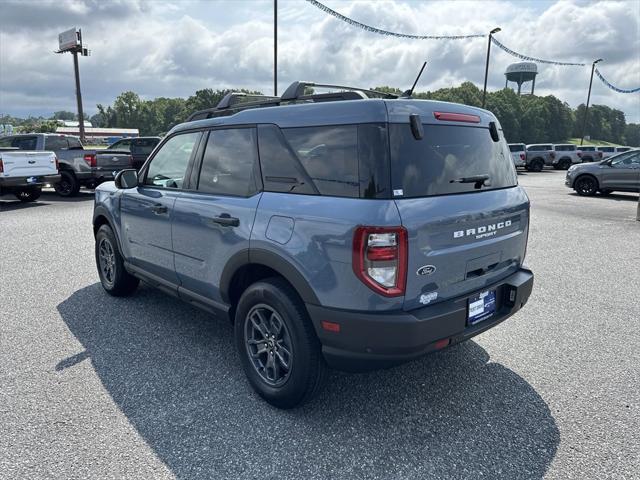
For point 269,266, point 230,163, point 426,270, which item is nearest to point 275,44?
point 230,163

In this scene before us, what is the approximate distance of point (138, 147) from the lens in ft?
51.5

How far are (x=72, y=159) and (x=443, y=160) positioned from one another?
1378 cm

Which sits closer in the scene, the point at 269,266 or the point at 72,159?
the point at 269,266

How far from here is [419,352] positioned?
251 centimetres

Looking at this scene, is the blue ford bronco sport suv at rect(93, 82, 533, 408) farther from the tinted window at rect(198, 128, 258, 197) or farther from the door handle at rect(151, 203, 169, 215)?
the door handle at rect(151, 203, 169, 215)

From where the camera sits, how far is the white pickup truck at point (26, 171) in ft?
36.8

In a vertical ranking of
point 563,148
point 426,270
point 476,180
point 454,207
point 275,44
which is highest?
point 275,44

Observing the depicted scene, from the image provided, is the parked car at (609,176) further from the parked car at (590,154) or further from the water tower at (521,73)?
the water tower at (521,73)

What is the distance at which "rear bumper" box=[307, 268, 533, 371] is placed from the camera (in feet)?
7.91

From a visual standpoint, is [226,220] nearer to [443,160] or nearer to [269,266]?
[269,266]

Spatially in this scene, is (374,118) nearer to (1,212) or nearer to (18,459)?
(18,459)

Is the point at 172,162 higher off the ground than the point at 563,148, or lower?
lower

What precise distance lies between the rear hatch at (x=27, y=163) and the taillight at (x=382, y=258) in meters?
11.9

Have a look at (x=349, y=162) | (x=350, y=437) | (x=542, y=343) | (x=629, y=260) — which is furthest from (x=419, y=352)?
(x=629, y=260)
